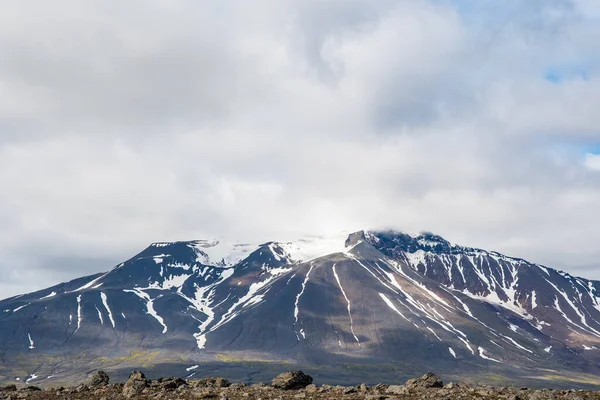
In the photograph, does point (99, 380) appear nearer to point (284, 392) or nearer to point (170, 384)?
point (170, 384)

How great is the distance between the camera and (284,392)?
148ft

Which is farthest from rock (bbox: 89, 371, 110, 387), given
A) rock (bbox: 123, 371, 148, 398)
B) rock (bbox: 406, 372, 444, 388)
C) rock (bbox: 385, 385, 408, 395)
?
rock (bbox: 406, 372, 444, 388)

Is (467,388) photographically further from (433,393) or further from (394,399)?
(394,399)

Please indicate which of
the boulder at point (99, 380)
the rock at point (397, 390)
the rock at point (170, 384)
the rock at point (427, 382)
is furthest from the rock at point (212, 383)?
the rock at point (427, 382)

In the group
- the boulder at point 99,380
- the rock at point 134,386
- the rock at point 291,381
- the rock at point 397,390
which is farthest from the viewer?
the boulder at point 99,380

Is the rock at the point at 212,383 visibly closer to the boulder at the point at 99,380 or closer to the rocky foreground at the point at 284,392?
the rocky foreground at the point at 284,392

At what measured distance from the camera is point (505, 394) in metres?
42.8

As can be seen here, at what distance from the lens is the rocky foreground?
41.6 metres

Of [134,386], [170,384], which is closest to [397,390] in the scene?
[170,384]

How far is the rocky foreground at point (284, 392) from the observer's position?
41.6 meters

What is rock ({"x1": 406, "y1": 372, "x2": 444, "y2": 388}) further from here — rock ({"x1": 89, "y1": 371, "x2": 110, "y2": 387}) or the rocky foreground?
rock ({"x1": 89, "y1": 371, "x2": 110, "y2": 387})

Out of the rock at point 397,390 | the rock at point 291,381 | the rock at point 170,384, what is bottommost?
the rock at point 397,390

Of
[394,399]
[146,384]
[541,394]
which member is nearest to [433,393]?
[394,399]

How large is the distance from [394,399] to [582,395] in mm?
15114
